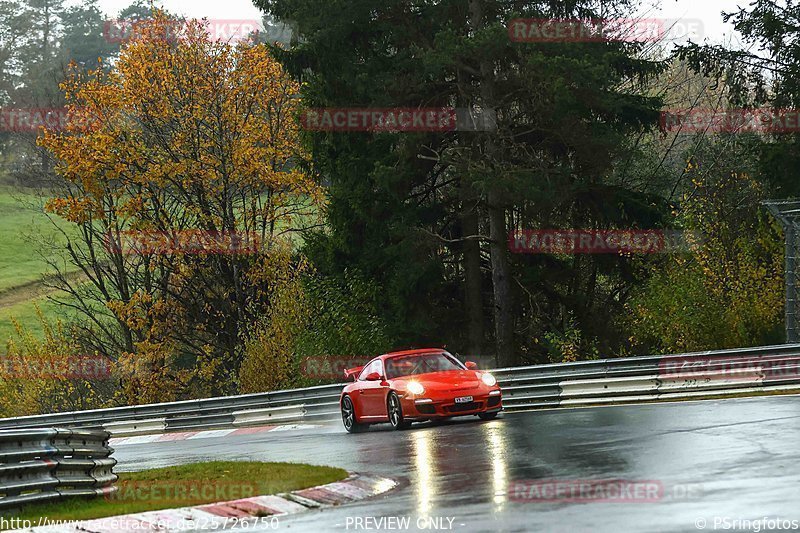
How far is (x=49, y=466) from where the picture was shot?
12633mm

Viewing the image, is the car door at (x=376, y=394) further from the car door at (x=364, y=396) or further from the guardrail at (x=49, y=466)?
the guardrail at (x=49, y=466)

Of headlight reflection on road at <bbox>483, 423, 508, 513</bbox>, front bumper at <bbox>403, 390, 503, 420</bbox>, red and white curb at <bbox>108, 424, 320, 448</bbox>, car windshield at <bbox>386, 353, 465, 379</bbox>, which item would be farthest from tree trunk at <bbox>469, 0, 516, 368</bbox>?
headlight reflection on road at <bbox>483, 423, 508, 513</bbox>

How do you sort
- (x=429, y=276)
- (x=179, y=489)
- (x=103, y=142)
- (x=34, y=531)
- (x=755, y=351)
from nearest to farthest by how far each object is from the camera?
1. (x=34, y=531)
2. (x=179, y=489)
3. (x=755, y=351)
4. (x=429, y=276)
5. (x=103, y=142)

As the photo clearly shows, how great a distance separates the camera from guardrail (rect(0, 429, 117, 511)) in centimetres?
1205

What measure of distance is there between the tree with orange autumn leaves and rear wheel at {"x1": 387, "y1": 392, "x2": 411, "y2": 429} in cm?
2120

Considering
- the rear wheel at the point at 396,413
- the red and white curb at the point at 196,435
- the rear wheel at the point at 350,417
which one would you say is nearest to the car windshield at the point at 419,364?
the rear wheel at the point at 396,413

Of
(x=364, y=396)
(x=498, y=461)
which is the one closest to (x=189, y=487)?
(x=498, y=461)

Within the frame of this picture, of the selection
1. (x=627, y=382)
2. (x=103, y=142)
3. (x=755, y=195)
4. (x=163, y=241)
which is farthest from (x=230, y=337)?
(x=627, y=382)

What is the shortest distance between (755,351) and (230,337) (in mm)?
26918

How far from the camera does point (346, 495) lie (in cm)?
1252

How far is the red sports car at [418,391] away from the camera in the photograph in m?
21.3

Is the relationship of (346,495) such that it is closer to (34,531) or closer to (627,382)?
(34,531)

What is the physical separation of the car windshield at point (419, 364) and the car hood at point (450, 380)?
0.55 meters

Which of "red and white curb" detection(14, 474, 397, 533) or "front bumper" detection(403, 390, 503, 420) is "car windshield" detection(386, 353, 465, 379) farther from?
"red and white curb" detection(14, 474, 397, 533)
